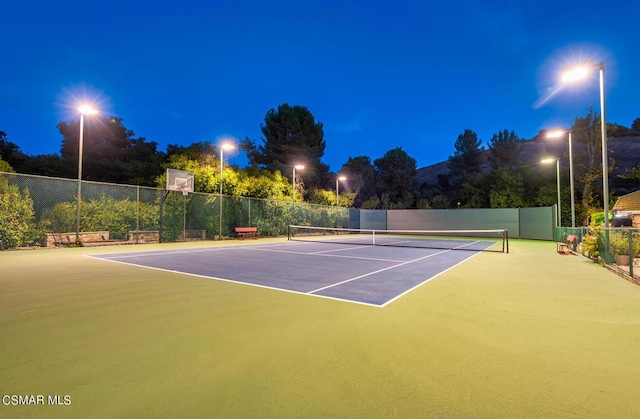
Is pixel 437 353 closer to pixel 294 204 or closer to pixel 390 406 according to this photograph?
pixel 390 406

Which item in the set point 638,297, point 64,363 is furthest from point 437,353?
point 638,297

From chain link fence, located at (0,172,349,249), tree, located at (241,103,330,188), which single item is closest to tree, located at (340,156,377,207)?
tree, located at (241,103,330,188)

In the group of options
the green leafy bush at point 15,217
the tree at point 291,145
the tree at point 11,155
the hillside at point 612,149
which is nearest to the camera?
the green leafy bush at point 15,217

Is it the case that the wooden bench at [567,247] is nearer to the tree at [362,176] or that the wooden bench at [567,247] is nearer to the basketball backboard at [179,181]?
the basketball backboard at [179,181]

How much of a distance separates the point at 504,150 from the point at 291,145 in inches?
1221

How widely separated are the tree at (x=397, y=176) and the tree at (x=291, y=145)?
1078cm

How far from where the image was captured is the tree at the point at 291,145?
1391 inches

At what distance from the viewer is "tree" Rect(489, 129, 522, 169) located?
46.7 metres

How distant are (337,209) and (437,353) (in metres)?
25.5

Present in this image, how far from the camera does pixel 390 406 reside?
206cm

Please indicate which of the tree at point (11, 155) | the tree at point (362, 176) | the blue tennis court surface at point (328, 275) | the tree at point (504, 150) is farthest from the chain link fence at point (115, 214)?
the tree at point (504, 150)

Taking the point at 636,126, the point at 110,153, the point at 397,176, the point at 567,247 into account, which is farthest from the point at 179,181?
the point at 636,126

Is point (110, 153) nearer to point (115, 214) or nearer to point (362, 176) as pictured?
point (115, 214)
